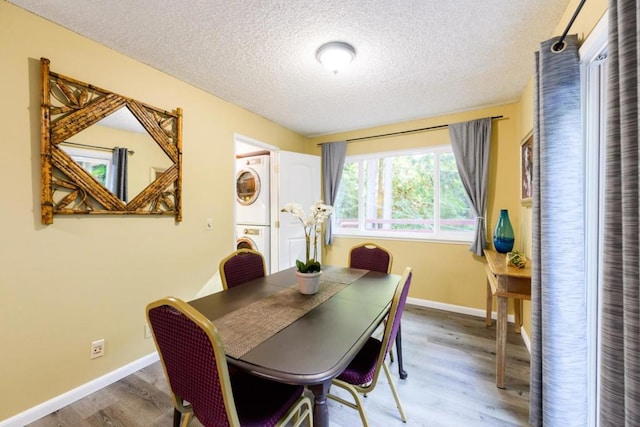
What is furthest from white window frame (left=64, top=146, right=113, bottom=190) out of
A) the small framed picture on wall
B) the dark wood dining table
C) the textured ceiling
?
the small framed picture on wall

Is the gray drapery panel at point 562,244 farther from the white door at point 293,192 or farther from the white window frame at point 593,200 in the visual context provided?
the white door at point 293,192

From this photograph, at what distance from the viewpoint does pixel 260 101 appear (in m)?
2.83

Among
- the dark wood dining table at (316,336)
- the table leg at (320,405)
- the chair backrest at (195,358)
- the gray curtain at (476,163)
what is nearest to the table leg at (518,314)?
the gray curtain at (476,163)

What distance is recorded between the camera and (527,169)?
2268mm

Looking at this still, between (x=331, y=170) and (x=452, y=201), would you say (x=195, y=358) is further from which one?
(x=331, y=170)

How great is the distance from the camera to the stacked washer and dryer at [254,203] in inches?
145

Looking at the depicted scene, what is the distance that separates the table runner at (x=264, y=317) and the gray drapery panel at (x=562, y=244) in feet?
3.76

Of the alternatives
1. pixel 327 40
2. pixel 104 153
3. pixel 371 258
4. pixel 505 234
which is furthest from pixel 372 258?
pixel 104 153

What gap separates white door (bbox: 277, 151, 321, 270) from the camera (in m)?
3.49

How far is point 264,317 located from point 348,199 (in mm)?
2906

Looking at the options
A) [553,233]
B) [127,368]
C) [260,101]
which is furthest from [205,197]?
[553,233]

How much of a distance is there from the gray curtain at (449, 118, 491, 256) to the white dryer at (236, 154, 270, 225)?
8.28ft

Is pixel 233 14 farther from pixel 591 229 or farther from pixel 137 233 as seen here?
pixel 591 229

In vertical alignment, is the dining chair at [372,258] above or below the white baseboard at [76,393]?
above
